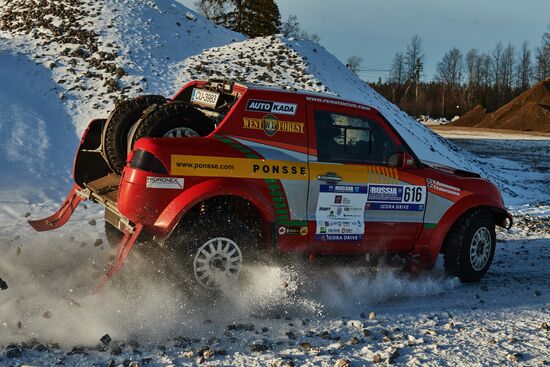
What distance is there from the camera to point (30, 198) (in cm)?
987

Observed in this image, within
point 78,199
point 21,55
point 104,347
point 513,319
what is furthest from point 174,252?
point 21,55

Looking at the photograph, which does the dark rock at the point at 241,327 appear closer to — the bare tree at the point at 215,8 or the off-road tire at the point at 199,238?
the off-road tire at the point at 199,238

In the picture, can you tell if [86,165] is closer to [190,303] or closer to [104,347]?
[190,303]

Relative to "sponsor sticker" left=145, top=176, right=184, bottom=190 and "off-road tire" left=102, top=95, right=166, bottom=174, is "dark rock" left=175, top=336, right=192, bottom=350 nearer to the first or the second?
"sponsor sticker" left=145, top=176, right=184, bottom=190

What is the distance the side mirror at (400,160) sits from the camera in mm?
6012

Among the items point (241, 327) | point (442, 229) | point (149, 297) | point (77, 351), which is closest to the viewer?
point (77, 351)

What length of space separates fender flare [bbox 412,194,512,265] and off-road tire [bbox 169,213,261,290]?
6.99ft

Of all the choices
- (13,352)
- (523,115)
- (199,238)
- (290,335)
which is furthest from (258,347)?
(523,115)

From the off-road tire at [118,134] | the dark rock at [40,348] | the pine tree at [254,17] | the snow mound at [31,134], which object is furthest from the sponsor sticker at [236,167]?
the pine tree at [254,17]

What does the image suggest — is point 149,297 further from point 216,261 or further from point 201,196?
point 201,196

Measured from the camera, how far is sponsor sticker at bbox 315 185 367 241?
5.65 m

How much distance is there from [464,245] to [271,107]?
2.83 m

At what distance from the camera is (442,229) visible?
6.44 meters

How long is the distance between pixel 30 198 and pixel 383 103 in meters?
14.6
